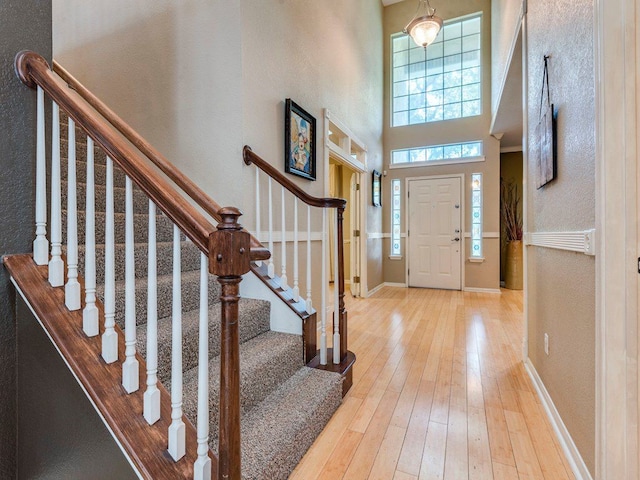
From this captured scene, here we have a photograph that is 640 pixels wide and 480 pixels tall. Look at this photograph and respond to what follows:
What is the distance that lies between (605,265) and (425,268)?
461 cm

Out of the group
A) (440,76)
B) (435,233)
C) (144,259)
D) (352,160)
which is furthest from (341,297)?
(440,76)

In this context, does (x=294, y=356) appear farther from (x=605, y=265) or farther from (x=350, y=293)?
(x=350, y=293)

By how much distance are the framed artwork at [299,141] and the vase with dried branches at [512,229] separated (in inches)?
162

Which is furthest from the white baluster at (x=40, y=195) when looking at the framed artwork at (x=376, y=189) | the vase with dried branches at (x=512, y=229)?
the vase with dried branches at (x=512, y=229)

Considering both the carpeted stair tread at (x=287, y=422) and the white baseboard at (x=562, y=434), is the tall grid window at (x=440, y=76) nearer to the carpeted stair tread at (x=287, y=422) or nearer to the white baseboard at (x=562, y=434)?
the white baseboard at (x=562, y=434)

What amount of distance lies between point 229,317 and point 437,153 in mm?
5527

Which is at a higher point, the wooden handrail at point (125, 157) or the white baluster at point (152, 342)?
the wooden handrail at point (125, 157)

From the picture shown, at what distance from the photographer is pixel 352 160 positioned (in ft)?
14.1

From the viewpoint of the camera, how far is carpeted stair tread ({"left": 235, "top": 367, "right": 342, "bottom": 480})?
1238 millimetres

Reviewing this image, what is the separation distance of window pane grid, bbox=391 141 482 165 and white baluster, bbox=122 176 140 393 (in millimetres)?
5395

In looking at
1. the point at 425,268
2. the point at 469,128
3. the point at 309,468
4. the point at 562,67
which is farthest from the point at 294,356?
the point at 469,128

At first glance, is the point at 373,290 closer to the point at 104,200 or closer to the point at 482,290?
Answer: the point at 482,290

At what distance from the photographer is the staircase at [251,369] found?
130cm

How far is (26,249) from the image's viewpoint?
4.02 ft
